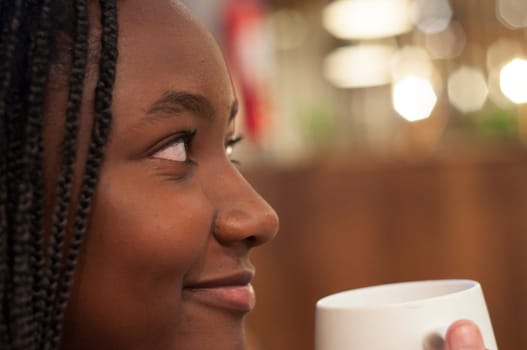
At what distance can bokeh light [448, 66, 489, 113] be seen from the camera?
162 inches

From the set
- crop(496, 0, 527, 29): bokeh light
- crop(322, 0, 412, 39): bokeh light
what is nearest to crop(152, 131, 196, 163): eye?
crop(496, 0, 527, 29): bokeh light

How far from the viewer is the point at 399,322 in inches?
27.3

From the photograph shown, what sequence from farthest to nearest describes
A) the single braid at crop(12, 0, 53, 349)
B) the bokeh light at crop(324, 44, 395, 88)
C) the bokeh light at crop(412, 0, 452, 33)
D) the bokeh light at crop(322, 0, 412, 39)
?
the bokeh light at crop(324, 44, 395, 88)
the bokeh light at crop(322, 0, 412, 39)
the bokeh light at crop(412, 0, 452, 33)
the single braid at crop(12, 0, 53, 349)

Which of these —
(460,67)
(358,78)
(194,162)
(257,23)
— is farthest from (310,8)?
(194,162)

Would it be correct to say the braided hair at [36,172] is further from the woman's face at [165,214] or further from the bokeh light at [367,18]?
the bokeh light at [367,18]

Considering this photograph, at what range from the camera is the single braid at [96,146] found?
631 millimetres

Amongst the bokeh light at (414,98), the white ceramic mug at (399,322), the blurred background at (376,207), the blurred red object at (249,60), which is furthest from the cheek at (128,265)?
the bokeh light at (414,98)

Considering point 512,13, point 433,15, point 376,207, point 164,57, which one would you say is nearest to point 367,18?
point 433,15

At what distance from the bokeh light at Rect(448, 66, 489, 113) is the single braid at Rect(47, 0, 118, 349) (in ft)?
11.7

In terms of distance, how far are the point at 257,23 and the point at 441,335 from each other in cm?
263

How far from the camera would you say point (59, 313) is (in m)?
0.63

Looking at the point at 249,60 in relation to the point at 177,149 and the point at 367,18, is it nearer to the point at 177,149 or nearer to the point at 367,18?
the point at 367,18

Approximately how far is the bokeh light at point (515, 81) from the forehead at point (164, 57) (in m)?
3.13

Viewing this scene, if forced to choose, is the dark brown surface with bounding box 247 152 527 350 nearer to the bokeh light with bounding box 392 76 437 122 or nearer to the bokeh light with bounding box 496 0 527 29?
the bokeh light with bounding box 392 76 437 122
